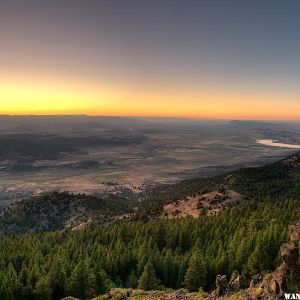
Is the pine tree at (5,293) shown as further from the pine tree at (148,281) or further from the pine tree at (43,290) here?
the pine tree at (148,281)

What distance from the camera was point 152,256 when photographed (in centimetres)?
8962

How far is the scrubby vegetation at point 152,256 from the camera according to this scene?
72.6m

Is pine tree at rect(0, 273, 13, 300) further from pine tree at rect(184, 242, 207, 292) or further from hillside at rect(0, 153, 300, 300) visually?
pine tree at rect(184, 242, 207, 292)

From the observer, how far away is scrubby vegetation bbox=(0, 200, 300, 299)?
238 ft

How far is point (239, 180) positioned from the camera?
192375 millimetres

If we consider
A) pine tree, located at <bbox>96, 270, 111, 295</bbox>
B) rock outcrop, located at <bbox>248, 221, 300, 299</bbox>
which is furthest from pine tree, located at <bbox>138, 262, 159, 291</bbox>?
rock outcrop, located at <bbox>248, 221, 300, 299</bbox>

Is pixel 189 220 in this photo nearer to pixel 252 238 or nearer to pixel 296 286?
pixel 252 238

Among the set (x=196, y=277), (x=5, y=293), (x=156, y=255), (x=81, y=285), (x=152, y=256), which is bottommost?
(x=5, y=293)

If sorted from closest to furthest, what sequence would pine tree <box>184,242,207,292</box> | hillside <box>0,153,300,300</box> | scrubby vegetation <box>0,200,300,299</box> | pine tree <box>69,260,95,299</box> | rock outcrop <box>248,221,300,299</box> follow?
rock outcrop <box>248,221,300,299</box> < pine tree <box>184,242,207,292</box> < pine tree <box>69,260,95,299</box> < hillside <box>0,153,300,300</box> < scrubby vegetation <box>0,200,300,299</box>

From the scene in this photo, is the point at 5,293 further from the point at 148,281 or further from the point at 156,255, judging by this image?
the point at 156,255

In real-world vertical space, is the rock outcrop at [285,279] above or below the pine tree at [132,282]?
above

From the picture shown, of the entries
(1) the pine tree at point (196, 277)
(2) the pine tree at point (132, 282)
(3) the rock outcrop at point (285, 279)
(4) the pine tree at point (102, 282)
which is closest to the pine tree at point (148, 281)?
(1) the pine tree at point (196, 277)

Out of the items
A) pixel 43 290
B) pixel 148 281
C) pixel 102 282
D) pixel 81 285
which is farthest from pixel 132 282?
pixel 43 290

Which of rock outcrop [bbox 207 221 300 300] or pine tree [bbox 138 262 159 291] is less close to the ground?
rock outcrop [bbox 207 221 300 300]
